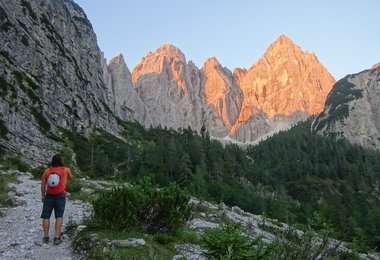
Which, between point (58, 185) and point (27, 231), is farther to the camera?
point (27, 231)

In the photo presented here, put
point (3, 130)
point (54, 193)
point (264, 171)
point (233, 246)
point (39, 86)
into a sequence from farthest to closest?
1. point (264, 171)
2. point (39, 86)
3. point (3, 130)
4. point (54, 193)
5. point (233, 246)

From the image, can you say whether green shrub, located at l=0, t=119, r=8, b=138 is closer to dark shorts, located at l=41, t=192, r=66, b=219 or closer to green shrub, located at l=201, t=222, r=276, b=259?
dark shorts, located at l=41, t=192, r=66, b=219

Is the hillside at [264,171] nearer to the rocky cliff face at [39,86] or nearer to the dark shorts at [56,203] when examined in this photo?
the rocky cliff face at [39,86]

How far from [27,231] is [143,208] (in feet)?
13.7

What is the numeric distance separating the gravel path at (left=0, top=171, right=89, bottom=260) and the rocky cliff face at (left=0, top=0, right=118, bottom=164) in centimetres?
3822

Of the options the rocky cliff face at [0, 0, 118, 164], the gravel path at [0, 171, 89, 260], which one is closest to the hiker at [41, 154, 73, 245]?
the gravel path at [0, 171, 89, 260]

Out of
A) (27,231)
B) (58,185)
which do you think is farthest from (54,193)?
(27,231)

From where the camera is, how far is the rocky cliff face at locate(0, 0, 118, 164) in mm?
61306

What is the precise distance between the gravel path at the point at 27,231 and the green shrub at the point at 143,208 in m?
1.61

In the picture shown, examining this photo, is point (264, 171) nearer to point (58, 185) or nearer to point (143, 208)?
point (143, 208)

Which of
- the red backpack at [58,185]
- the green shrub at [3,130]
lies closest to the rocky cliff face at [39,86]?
the green shrub at [3,130]

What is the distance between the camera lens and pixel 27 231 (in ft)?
43.5

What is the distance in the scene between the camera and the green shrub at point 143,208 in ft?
41.0

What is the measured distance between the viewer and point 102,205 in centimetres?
1277
